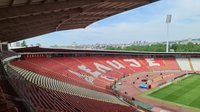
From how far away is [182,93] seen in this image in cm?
3177

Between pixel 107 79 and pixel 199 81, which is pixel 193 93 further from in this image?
pixel 107 79

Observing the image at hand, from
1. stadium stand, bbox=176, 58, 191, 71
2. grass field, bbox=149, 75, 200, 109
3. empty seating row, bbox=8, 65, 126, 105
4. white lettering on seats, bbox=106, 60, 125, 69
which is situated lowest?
grass field, bbox=149, 75, 200, 109

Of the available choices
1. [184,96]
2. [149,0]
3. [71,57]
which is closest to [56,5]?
[149,0]

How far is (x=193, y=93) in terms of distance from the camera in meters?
31.8

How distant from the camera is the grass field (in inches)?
1089

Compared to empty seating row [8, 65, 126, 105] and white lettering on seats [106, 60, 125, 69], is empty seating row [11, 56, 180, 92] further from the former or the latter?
empty seating row [8, 65, 126, 105]

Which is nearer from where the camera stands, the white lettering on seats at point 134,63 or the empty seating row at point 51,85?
the empty seating row at point 51,85

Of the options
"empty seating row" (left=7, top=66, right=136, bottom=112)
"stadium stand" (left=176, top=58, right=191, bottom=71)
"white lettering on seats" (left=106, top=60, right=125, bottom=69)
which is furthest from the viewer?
"stadium stand" (left=176, top=58, right=191, bottom=71)

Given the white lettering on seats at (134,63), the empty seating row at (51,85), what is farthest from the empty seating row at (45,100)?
the white lettering on seats at (134,63)

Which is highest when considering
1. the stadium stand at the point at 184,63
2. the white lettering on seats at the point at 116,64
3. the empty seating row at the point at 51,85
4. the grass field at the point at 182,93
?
the empty seating row at the point at 51,85

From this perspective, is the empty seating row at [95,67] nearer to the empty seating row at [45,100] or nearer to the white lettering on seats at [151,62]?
Answer: the white lettering on seats at [151,62]

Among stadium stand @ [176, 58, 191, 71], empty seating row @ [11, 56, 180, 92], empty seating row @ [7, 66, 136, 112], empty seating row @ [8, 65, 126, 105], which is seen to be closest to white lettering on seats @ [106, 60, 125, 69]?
empty seating row @ [11, 56, 180, 92]

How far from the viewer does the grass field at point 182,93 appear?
27656 mm

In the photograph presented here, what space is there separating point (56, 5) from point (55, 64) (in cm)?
2467
